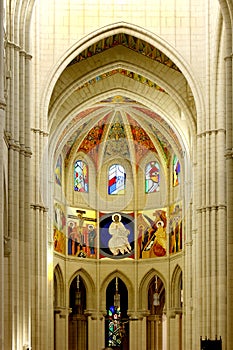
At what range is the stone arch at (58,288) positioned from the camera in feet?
162

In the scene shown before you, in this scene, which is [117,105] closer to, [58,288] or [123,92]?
[123,92]

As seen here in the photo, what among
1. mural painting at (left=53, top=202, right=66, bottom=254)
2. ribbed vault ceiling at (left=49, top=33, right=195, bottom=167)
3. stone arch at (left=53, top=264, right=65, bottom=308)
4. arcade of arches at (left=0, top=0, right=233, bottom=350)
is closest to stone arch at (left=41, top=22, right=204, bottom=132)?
arcade of arches at (left=0, top=0, right=233, bottom=350)

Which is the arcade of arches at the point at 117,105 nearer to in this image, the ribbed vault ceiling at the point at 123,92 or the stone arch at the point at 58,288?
the ribbed vault ceiling at the point at 123,92

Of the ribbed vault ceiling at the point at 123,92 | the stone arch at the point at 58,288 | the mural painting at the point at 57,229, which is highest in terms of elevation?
the ribbed vault ceiling at the point at 123,92

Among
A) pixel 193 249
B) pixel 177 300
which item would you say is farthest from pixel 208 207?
pixel 177 300

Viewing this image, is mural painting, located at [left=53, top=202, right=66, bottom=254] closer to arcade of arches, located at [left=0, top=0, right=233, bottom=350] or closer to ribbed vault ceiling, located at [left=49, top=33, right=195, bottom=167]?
arcade of arches, located at [left=0, top=0, right=233, bottom=350]

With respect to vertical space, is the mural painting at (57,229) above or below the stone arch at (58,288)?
above

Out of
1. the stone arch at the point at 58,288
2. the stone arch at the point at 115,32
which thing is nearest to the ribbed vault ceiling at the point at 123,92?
the stone arch at the point at 115,32

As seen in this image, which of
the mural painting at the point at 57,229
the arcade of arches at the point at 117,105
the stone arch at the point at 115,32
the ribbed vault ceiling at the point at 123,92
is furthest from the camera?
the mural painting at the point at 57,229

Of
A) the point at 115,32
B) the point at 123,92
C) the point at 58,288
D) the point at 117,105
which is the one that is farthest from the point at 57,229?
the point at 115,32

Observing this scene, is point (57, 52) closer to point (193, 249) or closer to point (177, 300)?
point (193, 249)

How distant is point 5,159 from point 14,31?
403 cm

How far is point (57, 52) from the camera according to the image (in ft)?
129

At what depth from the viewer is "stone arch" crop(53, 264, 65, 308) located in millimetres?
49469
